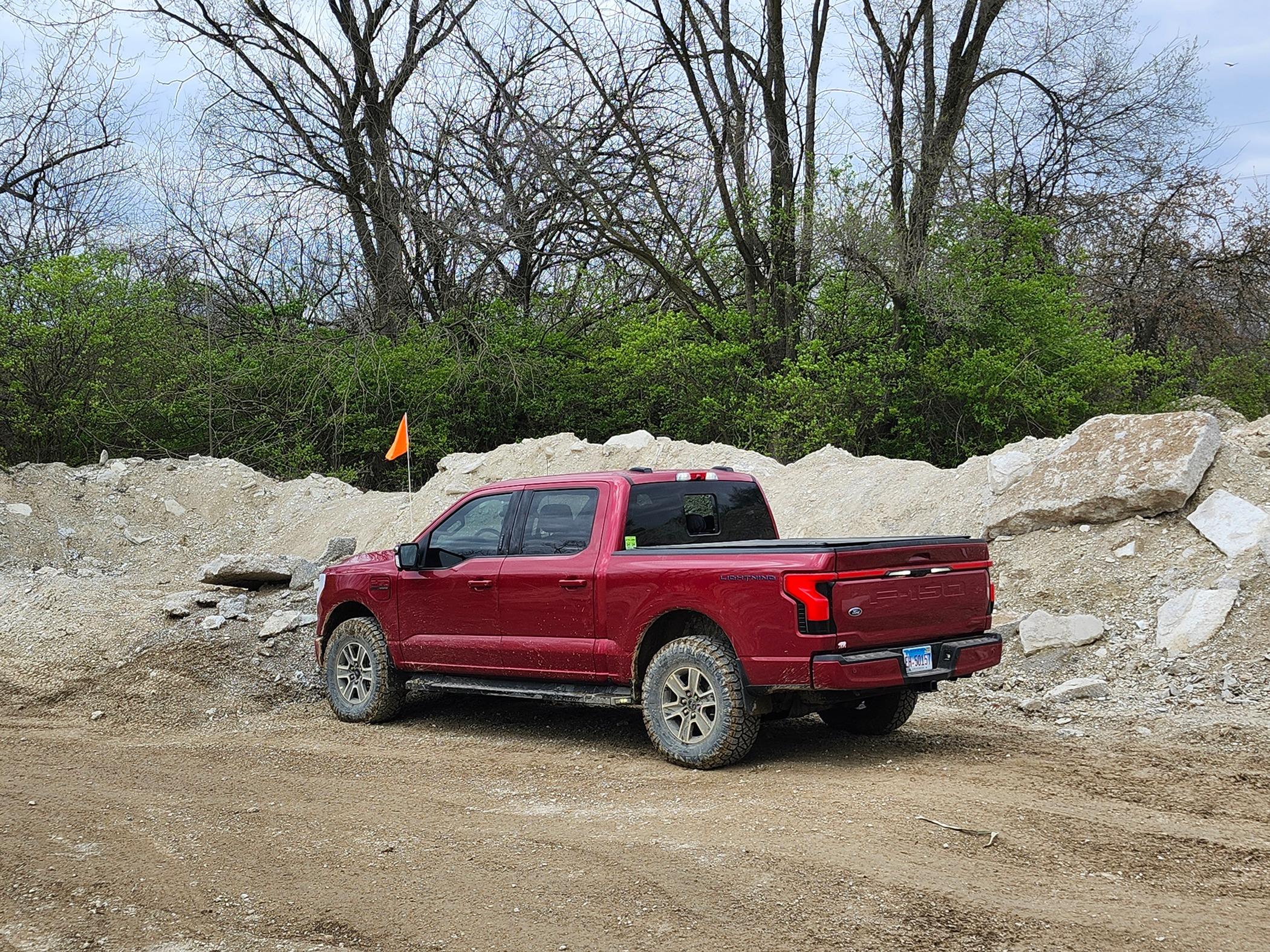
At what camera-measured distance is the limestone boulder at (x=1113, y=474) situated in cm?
1098

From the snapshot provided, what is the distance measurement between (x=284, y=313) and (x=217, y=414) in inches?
107

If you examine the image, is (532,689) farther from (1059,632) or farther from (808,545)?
(1059,632)

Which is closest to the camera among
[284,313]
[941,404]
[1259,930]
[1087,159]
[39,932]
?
[1259,930]

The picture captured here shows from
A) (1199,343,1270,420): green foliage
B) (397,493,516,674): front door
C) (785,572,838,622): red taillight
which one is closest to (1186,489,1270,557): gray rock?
(785,572,838,622): red taillight

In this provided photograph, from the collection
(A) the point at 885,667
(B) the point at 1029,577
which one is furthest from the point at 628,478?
(B) the point at 1029,577

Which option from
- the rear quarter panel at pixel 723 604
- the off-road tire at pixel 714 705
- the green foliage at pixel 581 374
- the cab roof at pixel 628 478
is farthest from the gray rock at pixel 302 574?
the green foliage at pixel 581 374

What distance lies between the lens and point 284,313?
25266 millimetres

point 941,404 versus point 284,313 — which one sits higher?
point 284,313

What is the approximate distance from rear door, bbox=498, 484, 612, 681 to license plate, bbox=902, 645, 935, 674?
6.82 feet

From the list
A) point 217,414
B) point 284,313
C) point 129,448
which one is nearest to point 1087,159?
point 284,313

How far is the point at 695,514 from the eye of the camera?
332 inches

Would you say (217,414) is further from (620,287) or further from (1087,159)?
(1087,159)

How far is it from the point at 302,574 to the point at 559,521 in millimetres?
→ 6714

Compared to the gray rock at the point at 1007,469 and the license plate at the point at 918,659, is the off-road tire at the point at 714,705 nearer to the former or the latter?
the license plate at the point at 918,659
